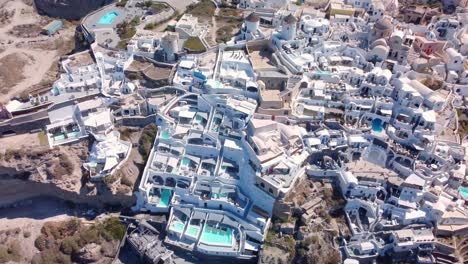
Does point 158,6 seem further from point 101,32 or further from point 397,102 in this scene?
point 397,102

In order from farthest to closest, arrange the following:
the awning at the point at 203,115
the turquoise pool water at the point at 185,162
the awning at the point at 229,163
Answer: the awning at the point at 203,115 → the turquoise pool water at the point at 185,162 → the awning at the point at 229,163

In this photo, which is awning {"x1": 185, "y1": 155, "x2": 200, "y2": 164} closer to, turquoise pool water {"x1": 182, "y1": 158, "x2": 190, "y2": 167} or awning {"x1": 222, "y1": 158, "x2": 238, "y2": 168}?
turquoise pool water {"x1": 182, "y1": 158, "x2": 190, "y2": 167}

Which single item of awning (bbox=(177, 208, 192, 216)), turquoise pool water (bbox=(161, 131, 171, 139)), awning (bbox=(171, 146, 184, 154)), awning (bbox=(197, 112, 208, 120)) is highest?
awning (bbox=(197, 112, 208, 120))

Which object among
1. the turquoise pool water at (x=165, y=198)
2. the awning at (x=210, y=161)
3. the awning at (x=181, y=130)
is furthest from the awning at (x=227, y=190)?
the awning at (x=181, y=130)

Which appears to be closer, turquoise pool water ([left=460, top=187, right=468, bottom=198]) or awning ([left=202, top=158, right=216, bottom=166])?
turquoise pool water ([left=460, top=187, right=468, bottom=198])

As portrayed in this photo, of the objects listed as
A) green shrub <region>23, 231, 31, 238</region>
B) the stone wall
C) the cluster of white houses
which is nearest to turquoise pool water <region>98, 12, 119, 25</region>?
the cluster of white houses

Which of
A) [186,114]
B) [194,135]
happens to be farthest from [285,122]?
[186,114]

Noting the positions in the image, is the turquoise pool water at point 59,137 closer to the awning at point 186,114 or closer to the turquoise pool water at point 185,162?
the awning at point 186,114

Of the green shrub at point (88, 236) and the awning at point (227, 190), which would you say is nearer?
the green shrub at point (88, 236)
